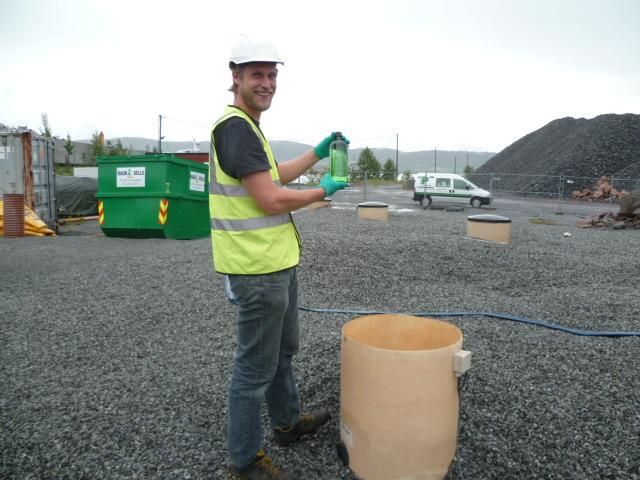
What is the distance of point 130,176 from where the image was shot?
31.7 ft

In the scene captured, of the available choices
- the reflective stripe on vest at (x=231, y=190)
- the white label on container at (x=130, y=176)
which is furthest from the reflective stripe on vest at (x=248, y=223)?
the white label on container at (x=130, y=176)

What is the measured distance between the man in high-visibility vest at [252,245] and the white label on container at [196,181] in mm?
8307

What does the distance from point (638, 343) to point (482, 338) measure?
3.92 feet

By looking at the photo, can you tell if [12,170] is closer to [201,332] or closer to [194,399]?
[201,332]

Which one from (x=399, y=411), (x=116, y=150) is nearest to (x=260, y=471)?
(x=399, y=411)

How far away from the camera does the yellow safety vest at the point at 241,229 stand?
2137 millimetres

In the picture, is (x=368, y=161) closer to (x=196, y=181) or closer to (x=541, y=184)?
(x=541, y=184)

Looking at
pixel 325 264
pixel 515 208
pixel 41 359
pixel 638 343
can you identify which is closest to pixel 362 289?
pixel 325 264

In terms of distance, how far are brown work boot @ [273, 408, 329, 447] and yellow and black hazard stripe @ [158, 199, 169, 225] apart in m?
7.57

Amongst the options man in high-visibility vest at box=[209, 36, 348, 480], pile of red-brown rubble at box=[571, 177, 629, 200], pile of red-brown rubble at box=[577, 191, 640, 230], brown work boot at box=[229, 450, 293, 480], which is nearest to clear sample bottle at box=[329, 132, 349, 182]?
man in high-visibility vest at box=[209, 36, 348, 480]

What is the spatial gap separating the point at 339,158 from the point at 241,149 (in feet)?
2.30

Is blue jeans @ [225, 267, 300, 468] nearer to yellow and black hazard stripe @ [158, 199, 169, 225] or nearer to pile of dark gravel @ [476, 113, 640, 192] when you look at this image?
Answer: yellow and black hazard stripe @ [158, 199, 169, 225]

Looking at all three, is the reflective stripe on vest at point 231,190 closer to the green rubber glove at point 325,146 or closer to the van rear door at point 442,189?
the green rubber glove at point 325,146

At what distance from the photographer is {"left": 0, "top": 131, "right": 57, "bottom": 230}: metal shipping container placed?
1102cm
